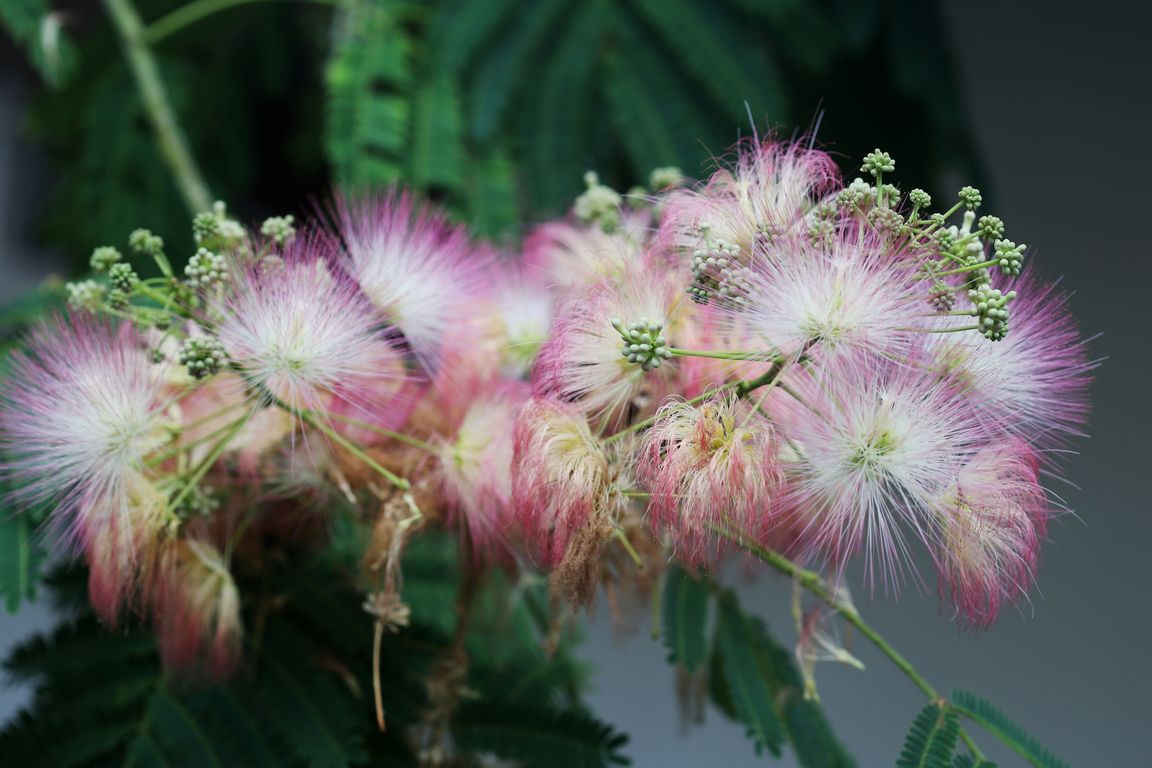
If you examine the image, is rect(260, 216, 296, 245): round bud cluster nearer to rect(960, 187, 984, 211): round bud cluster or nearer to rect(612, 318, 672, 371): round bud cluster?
rect(612, 318, 672, 371): round bud cluster

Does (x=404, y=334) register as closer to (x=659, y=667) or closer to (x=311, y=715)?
(x=311, y=715)

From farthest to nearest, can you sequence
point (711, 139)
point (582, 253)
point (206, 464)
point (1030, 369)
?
1. point (711, 139)
2. point (582, 253)
3. point (206, 464)
4. point (1030, 369)

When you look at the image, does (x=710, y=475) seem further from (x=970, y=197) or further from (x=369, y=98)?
(x=369, y=98)

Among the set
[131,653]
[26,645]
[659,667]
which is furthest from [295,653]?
[659,667]

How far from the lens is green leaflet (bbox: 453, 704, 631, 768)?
4.02ft

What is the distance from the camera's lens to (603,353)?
939mm

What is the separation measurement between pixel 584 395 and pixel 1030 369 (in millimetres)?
366

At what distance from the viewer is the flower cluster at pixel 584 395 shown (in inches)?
33.4

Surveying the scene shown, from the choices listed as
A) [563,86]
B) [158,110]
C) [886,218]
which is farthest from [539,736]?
[158,110]

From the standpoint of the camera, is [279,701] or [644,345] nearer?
A: [644,345]

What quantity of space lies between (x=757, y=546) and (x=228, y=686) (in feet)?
2.17

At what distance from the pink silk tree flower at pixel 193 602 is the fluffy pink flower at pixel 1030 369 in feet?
2.30

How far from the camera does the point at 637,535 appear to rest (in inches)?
42.9

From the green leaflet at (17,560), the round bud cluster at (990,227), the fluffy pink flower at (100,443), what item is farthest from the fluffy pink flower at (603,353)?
the green leaflet at (17,560)
